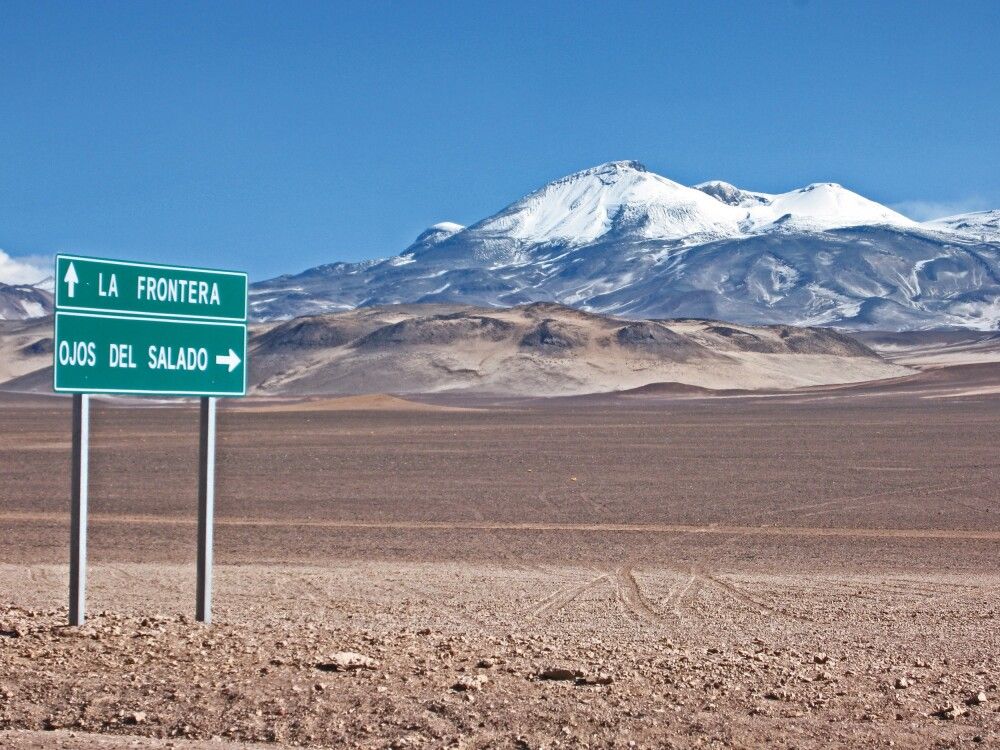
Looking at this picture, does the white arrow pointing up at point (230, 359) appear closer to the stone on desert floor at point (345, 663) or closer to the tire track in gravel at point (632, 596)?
the stone on desert floor at point (345, 663)

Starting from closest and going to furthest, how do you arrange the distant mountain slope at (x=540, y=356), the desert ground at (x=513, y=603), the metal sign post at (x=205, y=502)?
1. the desert ground at (x=513, y=603)
2. the metal sign post at (x=205, y=502)
3. the distant mountain slope at (x=540, y=356)

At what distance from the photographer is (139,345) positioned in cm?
785

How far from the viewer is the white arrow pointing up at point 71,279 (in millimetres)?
7621

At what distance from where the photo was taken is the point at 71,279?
7629mm

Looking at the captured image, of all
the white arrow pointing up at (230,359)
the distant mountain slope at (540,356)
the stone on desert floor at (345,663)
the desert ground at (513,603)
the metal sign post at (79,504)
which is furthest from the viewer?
the distant mountain slope at (540,356)

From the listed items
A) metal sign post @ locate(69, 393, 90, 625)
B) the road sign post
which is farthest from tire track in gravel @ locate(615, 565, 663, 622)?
metal sign post @ locate(69, 393, 90, 625)

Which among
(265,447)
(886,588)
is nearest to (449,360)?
(265,447)

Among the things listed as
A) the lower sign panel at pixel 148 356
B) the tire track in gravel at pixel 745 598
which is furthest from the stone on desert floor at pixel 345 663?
the tire track in gravel at pixel 745 598

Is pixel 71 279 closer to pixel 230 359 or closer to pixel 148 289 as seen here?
pixel 148 289

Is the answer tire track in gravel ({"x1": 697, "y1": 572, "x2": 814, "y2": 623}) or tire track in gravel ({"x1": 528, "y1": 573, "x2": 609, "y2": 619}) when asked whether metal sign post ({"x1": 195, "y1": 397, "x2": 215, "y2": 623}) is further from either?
tire track in gravel ({"x1": 697, "y1": 572, "x2": 814, "y2": 623})

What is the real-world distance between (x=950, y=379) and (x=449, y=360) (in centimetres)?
3477

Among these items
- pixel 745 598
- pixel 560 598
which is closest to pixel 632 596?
pixel 560 598

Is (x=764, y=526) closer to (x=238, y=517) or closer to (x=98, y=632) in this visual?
(x=238, y=517)

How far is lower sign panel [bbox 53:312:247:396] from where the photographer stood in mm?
7621
